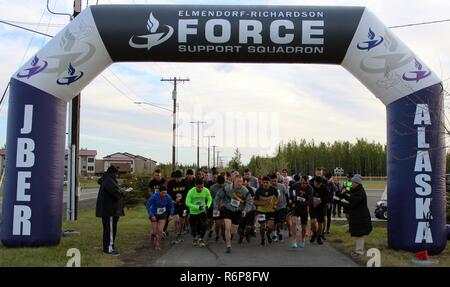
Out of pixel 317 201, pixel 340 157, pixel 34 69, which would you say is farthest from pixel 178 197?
pixel 340 157

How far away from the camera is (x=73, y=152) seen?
15219mm

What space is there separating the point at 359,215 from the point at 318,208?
180 cm

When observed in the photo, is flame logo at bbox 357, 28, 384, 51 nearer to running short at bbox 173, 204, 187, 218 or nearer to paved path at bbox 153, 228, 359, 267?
paved path at bbox 153, 228, 359, 267

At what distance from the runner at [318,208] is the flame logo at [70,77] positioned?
6267 mm

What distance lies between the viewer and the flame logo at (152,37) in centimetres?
1051

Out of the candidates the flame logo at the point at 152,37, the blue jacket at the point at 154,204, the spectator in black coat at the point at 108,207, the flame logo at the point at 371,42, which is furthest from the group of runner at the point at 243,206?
the flame logo at the point at 371,42

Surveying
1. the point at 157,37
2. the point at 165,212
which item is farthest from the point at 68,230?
the point at 157,37

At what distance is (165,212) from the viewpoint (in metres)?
11.6

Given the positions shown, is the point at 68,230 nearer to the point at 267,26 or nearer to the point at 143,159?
the point at 267,26

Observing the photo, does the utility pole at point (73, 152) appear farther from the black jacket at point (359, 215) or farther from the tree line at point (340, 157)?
the tree line at point (340, 157)

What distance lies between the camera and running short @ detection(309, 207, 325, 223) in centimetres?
1194

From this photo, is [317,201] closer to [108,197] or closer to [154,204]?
[154,204]
